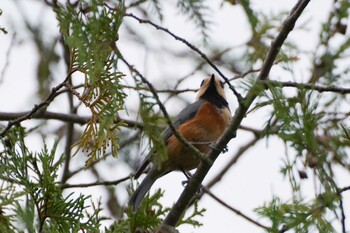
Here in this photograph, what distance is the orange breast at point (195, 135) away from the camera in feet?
Answer: 17.4

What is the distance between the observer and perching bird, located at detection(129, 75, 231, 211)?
5.24 meters

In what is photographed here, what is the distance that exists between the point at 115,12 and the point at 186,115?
2667 mm

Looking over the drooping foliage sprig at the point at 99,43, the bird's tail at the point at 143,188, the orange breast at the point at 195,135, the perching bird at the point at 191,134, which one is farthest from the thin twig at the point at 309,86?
the bird's tail at the point at 143,188

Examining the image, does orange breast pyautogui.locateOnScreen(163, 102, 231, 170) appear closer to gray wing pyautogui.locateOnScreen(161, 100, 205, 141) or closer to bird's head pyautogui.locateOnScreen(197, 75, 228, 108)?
gray wing pyautogui.locateOnScreen(161, 100, 205, 141)

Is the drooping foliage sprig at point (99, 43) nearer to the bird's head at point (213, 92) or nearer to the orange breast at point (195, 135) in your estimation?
the orange breast at point (195, 135)

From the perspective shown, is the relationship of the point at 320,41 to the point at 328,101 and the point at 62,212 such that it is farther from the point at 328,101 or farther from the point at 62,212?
the point at 62,212

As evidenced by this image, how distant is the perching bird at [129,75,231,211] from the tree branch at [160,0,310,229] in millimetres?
1002

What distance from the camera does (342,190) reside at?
2.96m

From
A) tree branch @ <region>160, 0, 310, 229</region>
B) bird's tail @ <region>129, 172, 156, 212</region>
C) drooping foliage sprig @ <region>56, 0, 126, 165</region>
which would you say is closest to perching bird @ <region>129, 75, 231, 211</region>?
bird's tail @ <region>129, 172, 156, 212</region>

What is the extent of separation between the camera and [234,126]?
12.2 ft

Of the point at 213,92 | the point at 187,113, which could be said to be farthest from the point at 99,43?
the point at 213,92

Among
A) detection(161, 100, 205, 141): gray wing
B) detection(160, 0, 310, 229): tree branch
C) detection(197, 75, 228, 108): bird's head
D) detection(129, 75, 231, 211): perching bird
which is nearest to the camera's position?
detection(160, 0, 310, 229): tree branch

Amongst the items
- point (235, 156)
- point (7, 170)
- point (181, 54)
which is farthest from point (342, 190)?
point (181, 54)

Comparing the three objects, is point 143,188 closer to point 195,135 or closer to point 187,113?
point 195,135
